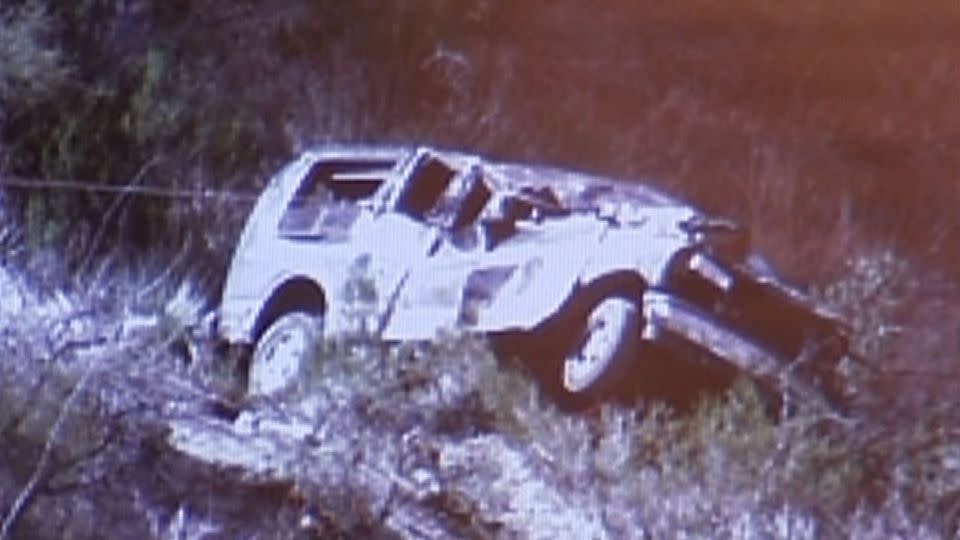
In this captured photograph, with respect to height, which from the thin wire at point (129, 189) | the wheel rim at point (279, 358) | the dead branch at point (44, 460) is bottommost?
the dead branch at point (44, 460)

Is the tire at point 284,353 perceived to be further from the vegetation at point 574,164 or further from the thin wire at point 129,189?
the thin wire at point 129,189

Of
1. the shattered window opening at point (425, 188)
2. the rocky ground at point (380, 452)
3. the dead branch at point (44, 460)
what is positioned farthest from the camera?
the dead branch at point (44, 460)

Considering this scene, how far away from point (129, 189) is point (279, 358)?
0.99 ft

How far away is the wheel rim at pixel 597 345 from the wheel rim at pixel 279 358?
0.34m

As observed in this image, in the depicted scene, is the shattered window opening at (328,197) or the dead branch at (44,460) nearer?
the shattered window opening at (328,197)

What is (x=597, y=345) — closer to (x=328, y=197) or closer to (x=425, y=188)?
(x=425, y=188)

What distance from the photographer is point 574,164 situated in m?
2.49

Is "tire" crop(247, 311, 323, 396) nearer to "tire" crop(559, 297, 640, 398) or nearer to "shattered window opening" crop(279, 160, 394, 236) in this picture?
"shattered window opening" crop(279, 160, 394, 236)

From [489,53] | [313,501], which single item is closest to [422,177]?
[489,53]

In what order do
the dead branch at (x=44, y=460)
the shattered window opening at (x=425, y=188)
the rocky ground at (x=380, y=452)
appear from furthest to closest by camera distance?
the dead branch at (x=44, y=460) < the shattered window opening at (x=425, y=188) < the rocky ground at (x=380, y=452)

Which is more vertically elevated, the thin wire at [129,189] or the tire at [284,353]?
the thin wire at [129,189]

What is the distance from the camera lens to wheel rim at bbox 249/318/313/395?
101 inches

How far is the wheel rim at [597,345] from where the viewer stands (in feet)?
8.07

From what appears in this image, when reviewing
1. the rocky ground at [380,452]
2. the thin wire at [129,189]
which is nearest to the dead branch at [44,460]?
the rocky ground at [380,452]
